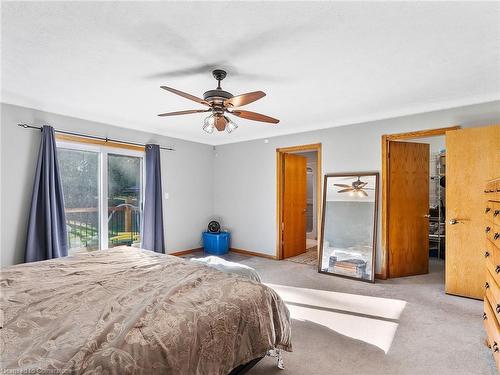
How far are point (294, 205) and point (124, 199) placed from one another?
323 centimetres

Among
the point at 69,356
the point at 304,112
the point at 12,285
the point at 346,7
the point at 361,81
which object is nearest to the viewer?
the point at 69,356

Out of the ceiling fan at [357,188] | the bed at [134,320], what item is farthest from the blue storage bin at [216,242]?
the bed at [134,320]

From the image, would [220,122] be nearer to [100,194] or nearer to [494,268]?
[494,268]

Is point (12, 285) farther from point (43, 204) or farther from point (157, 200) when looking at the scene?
point (157, 200)

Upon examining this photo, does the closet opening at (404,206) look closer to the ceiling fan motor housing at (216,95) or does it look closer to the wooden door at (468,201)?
→ the wooden door at (468,201)

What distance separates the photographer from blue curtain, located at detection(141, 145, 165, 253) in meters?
4.66

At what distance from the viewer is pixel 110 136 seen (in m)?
4.32

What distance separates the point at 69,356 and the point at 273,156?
448cm

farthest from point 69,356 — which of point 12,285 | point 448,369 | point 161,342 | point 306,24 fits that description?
point 448,369

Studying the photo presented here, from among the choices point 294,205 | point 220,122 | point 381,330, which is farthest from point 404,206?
point 220,122

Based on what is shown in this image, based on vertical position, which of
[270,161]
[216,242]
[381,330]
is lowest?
[381,330]

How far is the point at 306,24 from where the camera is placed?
6.13 ft

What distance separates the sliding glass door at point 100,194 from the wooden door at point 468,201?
15.5ft

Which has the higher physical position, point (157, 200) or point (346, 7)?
point (346, 7)
